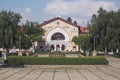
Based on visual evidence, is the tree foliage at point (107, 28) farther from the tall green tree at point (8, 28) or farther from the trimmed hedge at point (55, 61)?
the trimmed hedge at point (55, 61)

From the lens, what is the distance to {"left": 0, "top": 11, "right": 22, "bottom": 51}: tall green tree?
82188 mm

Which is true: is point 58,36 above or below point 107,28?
above

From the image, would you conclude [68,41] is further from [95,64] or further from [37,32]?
[95,64]

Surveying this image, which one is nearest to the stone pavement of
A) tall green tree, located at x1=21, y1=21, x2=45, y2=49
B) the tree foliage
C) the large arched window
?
the tree foliage

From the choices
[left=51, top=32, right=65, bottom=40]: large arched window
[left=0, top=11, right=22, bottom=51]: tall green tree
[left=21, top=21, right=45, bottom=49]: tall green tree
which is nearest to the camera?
[left=0, top=11, right=22, bottom=51]: tall green tree

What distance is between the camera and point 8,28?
82.6m

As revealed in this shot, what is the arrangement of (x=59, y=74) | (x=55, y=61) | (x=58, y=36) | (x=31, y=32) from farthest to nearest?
(x=58, y=36) < (x=31, y=32) < (x=55, y=61) < (x=59, y=74)

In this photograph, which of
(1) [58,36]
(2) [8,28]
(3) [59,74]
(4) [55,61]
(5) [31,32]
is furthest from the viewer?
(1) [58,36]

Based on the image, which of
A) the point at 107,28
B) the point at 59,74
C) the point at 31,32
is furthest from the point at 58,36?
the point at 59,74

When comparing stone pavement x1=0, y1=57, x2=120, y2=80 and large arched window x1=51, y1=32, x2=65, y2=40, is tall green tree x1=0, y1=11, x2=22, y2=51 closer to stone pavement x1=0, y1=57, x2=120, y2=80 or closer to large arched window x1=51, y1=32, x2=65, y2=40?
large arched window x1=51, y1=32, x2=65, y2=40

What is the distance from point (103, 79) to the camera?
79.3 feet

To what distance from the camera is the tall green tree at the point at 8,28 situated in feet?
270

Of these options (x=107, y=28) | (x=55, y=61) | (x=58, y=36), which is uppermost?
(x=58, y=36)

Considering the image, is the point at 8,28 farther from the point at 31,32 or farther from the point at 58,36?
the point at 58,36
